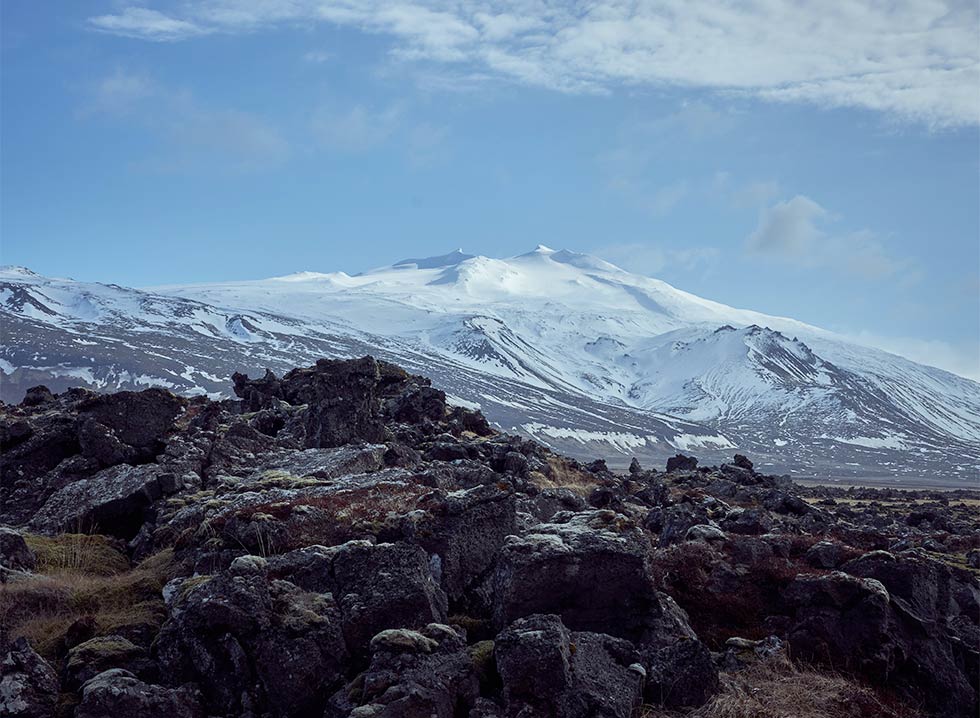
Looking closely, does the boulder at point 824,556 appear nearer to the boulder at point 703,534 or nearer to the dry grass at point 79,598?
the boulder at point 703,534

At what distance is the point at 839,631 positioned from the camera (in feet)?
39.9

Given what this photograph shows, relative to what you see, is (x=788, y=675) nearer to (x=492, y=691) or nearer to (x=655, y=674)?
(x=655, y=674)

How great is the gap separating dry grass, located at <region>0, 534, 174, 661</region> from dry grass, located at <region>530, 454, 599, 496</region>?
20.6 meters

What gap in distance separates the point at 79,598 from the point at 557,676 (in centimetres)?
807

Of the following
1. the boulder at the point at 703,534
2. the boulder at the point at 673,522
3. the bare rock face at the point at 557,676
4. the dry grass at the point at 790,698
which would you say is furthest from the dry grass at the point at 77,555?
the boulder at the point at 703,534

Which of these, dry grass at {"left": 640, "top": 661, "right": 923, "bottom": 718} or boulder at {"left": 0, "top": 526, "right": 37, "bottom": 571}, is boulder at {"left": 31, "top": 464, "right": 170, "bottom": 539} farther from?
dry grass at {"left": 640, "top": 661, "right": 923, "bottom": 718}

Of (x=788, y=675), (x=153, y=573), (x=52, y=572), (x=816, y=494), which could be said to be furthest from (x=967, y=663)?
(x=816, y=494)

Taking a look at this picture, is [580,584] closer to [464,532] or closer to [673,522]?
[464,532]

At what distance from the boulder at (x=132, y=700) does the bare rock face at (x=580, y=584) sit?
4.47 meters

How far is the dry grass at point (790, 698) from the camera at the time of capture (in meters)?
9.59

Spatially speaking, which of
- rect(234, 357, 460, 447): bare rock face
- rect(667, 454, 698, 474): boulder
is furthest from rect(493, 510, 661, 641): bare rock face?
rect(667, 454, 698, 474): boulder

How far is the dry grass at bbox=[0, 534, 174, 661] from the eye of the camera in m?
11.1

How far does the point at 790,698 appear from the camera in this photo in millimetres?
10078

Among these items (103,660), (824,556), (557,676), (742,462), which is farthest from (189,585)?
(742,462)
